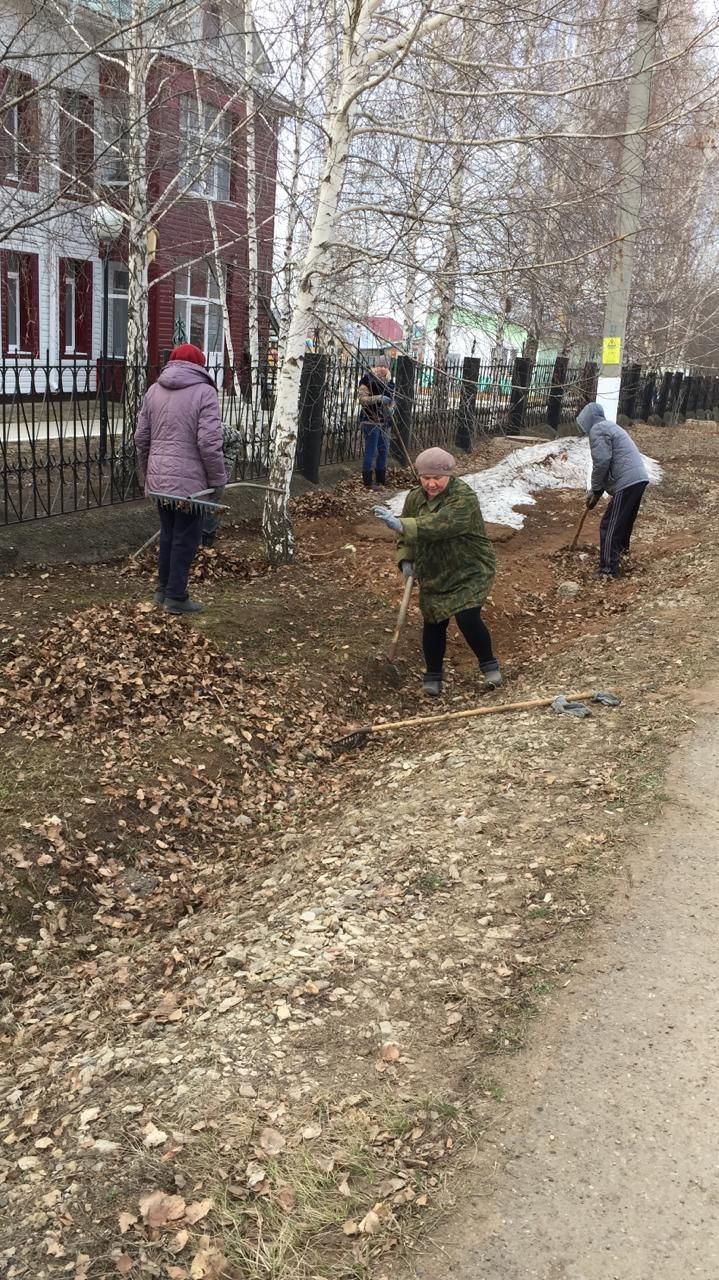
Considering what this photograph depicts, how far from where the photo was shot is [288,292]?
8.95 meters

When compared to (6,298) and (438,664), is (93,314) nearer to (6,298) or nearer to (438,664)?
(6,298)

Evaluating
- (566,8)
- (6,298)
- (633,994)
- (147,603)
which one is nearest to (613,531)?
(566,8)

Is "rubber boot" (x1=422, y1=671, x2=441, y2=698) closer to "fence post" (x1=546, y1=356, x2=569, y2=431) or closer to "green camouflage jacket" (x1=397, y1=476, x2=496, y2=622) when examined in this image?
"green camouflage jacket" (x1=397, y1=476, x2=496, y2=622)

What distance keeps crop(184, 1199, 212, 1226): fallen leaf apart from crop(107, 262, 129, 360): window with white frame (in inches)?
731

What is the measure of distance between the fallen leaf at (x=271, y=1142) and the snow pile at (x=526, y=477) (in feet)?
29.9

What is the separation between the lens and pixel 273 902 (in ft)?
12.5

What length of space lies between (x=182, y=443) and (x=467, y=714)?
8.12 ft

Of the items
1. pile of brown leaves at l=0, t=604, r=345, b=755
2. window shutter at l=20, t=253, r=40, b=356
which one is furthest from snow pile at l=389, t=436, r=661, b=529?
window shutter at l=20, t=253, r=40, b=356

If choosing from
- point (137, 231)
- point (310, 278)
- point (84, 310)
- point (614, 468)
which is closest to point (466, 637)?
point (310, 278)

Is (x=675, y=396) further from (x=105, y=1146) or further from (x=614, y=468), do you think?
(x=105, y=1146)

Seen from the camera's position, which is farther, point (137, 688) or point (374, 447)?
point (374, 447)

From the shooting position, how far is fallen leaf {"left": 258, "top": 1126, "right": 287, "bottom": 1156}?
240 cm

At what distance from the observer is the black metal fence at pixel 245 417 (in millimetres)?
7676

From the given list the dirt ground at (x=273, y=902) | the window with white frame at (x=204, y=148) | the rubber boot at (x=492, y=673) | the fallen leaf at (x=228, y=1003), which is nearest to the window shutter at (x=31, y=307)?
the window with white frame at (x=204, y=148)
